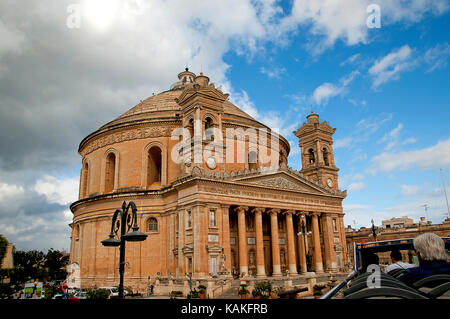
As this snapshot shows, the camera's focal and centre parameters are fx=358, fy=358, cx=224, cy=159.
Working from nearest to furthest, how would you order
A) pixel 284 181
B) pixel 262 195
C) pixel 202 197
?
pixel 202 197 → pixel 262 195 → pixel 284 181

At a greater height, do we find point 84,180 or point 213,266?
point 84,180

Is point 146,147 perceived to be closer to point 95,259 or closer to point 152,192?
point 152,192

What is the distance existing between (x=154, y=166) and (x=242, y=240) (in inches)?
582

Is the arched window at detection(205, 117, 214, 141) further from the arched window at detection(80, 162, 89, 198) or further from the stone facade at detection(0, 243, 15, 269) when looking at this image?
the stone facade at detection(0, 243, 15, 269)

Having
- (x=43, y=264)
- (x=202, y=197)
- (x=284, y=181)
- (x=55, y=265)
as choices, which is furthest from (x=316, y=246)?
(x=43, y=264)

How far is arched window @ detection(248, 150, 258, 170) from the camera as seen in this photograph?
43.2 metres

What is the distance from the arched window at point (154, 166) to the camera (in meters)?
40.2

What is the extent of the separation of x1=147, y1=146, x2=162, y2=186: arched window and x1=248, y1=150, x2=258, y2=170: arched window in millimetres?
10727

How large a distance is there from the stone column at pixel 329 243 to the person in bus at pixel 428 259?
3728 cm

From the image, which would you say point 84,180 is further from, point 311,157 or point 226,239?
point 311,157

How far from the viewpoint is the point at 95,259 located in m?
38.0

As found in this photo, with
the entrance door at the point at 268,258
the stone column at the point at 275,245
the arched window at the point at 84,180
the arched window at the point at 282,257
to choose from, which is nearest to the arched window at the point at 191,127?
the stone column at the point at 275,245

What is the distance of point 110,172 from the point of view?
42031 mm
